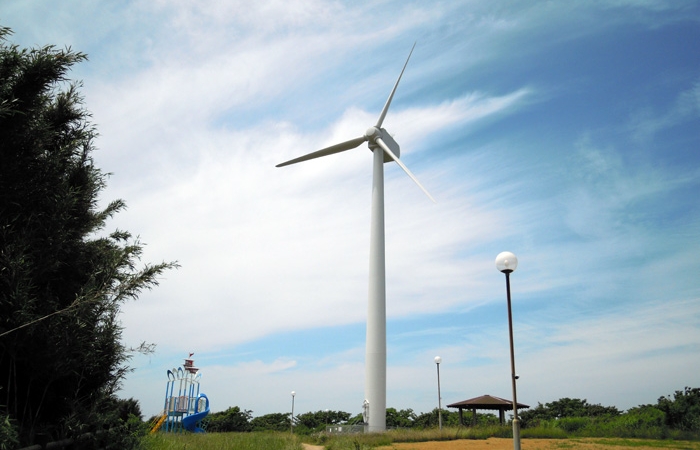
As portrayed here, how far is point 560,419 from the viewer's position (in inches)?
1283

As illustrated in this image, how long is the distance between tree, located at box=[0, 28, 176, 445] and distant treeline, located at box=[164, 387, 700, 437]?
21924mm

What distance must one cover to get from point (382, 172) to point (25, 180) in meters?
28.4

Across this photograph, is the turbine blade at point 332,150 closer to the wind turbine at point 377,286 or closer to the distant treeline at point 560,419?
the wind turbine at point 377,286

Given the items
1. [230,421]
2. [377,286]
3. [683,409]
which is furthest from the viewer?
[230,421]

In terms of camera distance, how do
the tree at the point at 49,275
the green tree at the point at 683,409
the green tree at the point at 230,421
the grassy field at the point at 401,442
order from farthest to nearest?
the green tree at the point at 230,421, the green tree at the point at 683,409, the grassy field at the point at 401,442, the tree at the point at 49,275

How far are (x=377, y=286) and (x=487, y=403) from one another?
9.58 meters

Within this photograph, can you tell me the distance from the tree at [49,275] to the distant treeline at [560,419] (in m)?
21.9

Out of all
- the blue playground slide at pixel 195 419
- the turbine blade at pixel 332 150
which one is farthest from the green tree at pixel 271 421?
the turbine blade at pixel 332 150

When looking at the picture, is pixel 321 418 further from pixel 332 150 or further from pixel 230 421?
pixel 332 150

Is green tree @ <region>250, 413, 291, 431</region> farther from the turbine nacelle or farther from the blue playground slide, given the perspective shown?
the turbine nacelle

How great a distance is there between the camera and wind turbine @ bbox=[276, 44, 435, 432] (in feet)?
95.0

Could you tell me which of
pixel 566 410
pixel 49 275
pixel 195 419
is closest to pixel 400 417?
pixel 566 410

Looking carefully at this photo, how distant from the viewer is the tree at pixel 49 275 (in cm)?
648

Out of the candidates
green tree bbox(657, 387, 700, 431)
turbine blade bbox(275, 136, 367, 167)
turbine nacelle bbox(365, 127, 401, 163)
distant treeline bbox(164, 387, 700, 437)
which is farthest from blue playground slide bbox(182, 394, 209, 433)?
green tree bbox(657, 387, 700, 431)
